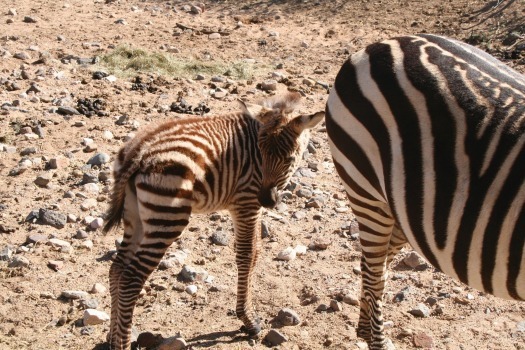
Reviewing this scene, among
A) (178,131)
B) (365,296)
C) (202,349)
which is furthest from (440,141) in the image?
(202,349)

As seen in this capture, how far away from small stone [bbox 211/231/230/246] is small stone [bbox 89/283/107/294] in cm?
124

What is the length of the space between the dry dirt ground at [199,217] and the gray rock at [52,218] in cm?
5

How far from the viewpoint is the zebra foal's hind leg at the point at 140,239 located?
4.88 metres

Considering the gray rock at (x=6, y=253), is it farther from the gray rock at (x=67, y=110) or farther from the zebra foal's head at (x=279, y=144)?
the gray rock at (x=67, y=110)

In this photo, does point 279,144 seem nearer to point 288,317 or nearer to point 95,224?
point 288,317

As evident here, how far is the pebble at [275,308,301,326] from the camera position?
5648mm

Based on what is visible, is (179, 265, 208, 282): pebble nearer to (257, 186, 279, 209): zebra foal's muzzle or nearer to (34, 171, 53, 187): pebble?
(257, 186, 279, 209): zebra foal's muzzle

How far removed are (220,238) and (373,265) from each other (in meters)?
2.19

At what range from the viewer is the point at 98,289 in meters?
5.91

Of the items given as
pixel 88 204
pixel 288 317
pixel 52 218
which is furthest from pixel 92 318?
pixel 88 204

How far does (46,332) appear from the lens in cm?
542

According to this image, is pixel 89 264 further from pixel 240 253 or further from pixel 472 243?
pixel 472 243

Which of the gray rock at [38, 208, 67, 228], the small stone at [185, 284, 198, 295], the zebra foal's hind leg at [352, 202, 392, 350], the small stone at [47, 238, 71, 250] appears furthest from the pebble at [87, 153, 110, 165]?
the zebra foal's hind leg at [352, 202, 392, 350]

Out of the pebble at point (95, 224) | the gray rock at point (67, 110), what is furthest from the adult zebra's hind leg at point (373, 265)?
the gray rock at point (67, 110)
